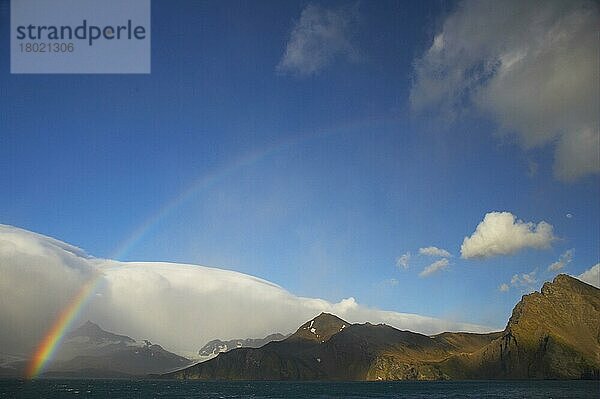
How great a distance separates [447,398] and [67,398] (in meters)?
73.9

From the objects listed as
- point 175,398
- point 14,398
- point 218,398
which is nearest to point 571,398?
point 218,398

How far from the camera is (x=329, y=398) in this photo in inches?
4636

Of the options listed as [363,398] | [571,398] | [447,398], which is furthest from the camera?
[363,398]

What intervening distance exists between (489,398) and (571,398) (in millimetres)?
15575

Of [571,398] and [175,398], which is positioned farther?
[175,398]

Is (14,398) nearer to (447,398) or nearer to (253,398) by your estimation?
(253,398)

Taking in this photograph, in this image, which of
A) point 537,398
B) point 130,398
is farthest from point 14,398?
point 537,398

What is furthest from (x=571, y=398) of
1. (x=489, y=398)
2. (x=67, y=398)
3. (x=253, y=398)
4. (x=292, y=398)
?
(x=67, y=398)

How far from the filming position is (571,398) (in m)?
100

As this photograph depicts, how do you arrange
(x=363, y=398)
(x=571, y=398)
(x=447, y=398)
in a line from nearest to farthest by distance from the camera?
1. (x=571, y=398)
2. (x=447, y=398)
3. (x=363, y=398)

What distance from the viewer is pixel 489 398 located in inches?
4336

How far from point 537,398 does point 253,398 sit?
55.1 meters

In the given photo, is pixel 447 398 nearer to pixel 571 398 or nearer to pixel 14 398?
pixel 571 398

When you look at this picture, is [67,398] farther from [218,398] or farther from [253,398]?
[253,398]
